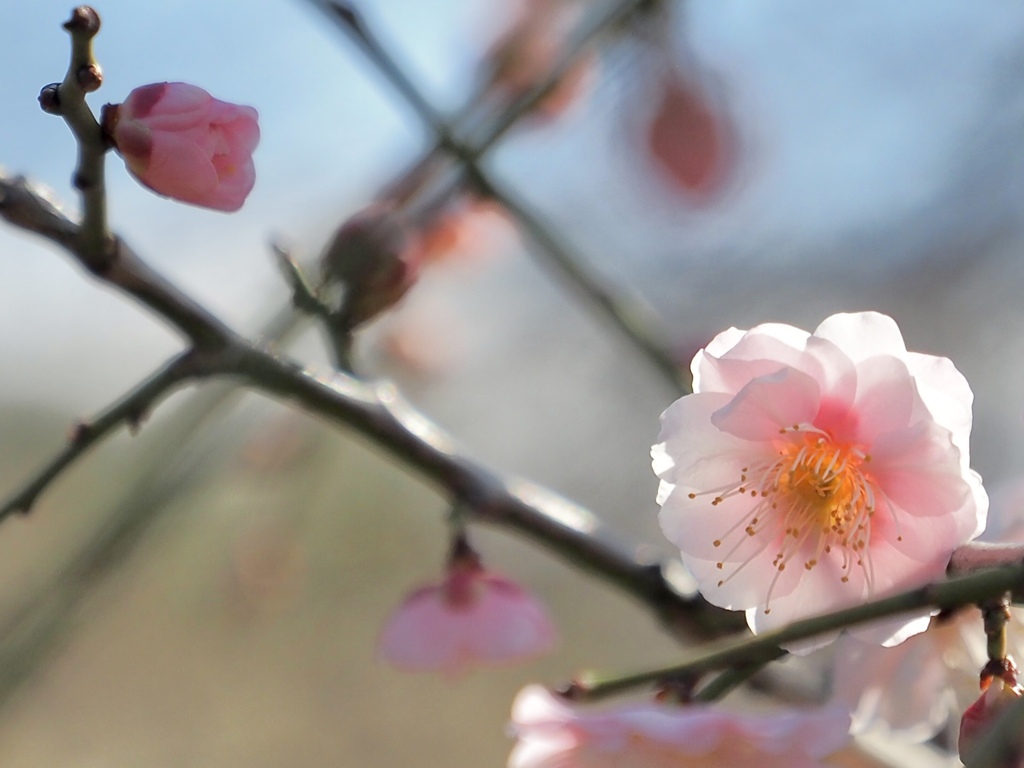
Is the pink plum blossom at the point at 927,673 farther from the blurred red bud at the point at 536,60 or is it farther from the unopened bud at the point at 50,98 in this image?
the blurred red bud at the point at 536,60

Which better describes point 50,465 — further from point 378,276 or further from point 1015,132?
point 1015,132

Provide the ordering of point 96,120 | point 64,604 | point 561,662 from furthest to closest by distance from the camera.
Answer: point 561,662
point 64,604
point 96,120

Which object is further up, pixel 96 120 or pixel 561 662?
pixel 561 662

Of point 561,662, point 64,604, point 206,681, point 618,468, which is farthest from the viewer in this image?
point 561,662

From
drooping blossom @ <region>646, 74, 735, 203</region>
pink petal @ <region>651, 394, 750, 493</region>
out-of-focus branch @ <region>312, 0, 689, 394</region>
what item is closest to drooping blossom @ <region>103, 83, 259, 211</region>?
pink petal @ <region>651, 394, 750, 493</region>

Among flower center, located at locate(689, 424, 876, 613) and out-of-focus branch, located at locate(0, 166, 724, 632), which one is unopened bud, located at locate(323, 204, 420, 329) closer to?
out-of-focus branch, located at locate(0, 166, 724, 632)

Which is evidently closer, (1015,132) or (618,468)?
(1015,132)

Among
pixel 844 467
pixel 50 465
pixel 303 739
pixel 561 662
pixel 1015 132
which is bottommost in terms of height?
pixel 50 465

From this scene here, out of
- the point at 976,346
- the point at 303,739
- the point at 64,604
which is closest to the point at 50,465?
the point at 64,604
